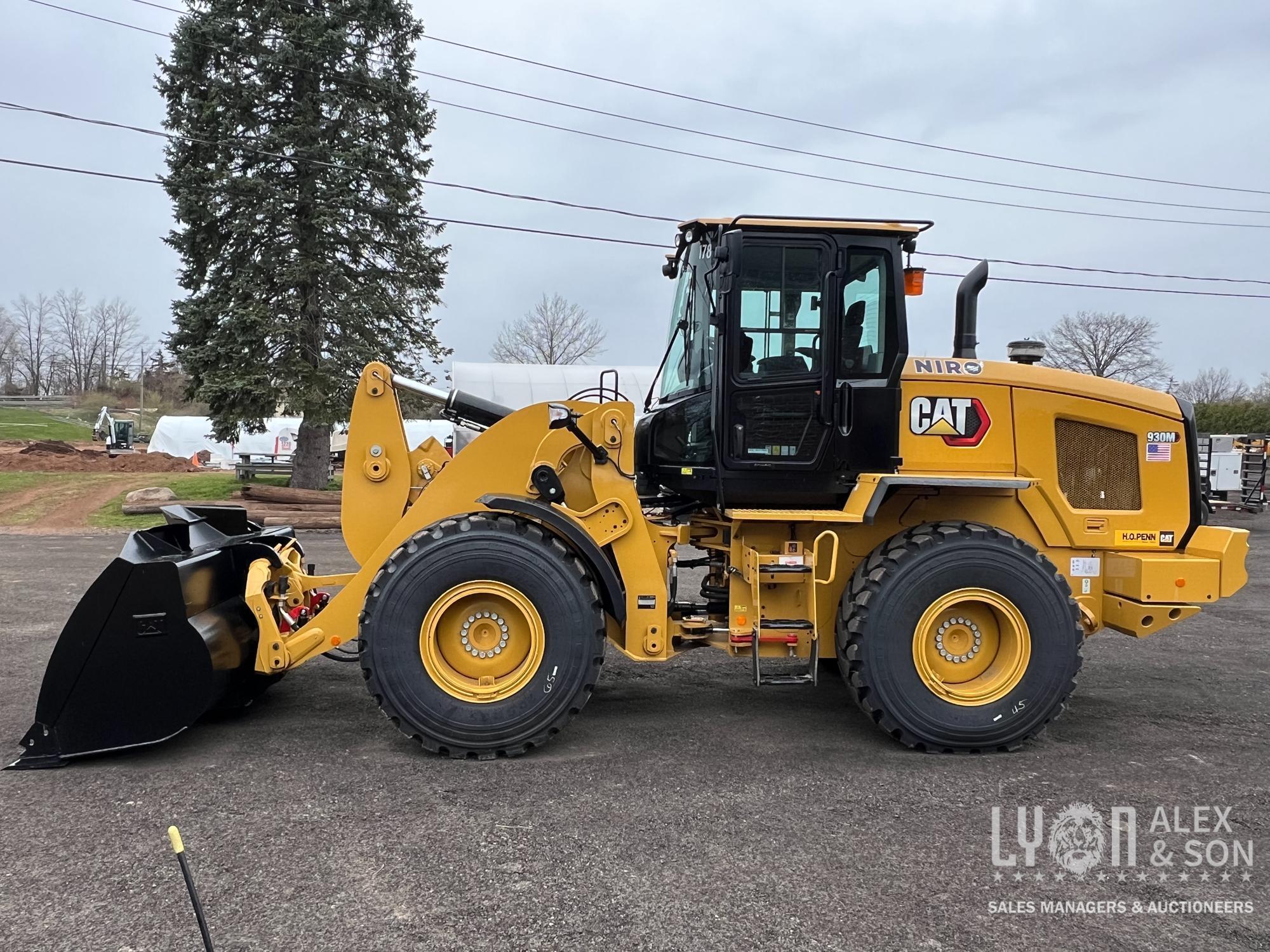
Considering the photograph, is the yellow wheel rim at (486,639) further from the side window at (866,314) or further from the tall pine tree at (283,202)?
the tall pine tree at (283,202)

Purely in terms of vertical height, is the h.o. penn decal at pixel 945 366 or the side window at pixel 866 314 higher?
the side window at pixel 866 314

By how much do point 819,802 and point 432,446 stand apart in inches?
125

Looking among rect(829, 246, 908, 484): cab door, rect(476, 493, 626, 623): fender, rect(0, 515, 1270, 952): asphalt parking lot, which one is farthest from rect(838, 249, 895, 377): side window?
rect(0, 515, 1270, 952): asphalt parking lot

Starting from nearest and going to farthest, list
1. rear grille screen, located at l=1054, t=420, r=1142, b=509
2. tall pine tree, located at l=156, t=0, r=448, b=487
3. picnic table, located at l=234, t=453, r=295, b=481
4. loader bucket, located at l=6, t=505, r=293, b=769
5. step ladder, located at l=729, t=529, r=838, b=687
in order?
loader bucket, located at l=6, t=505, r=293, b=769, step ladder, located at l=729, t=529, r=838, b=687, rear grille screen, located at l=1054, t=420, r=1142, b=509, tall pine tree, located at l=156, t=0, r=448, b=487, picnic table, located at l=234, t=453, r=295, b=481

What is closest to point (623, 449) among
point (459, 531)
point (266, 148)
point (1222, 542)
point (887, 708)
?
point (459, 531)

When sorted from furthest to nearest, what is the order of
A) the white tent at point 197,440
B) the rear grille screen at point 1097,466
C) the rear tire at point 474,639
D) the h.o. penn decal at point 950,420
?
the white tent at point 197,440 → the rear grille screen at point 1097,466 → the h.o. penn decal at point 950,420 → the rear tire at point 474,639

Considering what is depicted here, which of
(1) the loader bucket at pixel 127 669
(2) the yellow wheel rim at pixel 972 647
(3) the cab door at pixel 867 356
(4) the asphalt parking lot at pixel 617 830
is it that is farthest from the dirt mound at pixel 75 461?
(2) the yellow wheel rim at pixel 972 647

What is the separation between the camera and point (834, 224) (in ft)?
15.2

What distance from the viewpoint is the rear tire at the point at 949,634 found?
4387 mm

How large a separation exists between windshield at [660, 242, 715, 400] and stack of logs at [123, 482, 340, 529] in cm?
1218

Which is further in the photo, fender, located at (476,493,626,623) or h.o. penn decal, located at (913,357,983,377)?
h.o. penn decal, located at (913,357,983,377)

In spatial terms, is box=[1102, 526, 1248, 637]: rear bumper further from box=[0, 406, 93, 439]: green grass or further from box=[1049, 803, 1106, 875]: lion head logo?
box=[0, 406, 93, 439]: green grass

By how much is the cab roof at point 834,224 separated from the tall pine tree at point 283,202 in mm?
15224

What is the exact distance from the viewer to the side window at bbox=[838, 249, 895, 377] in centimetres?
464
